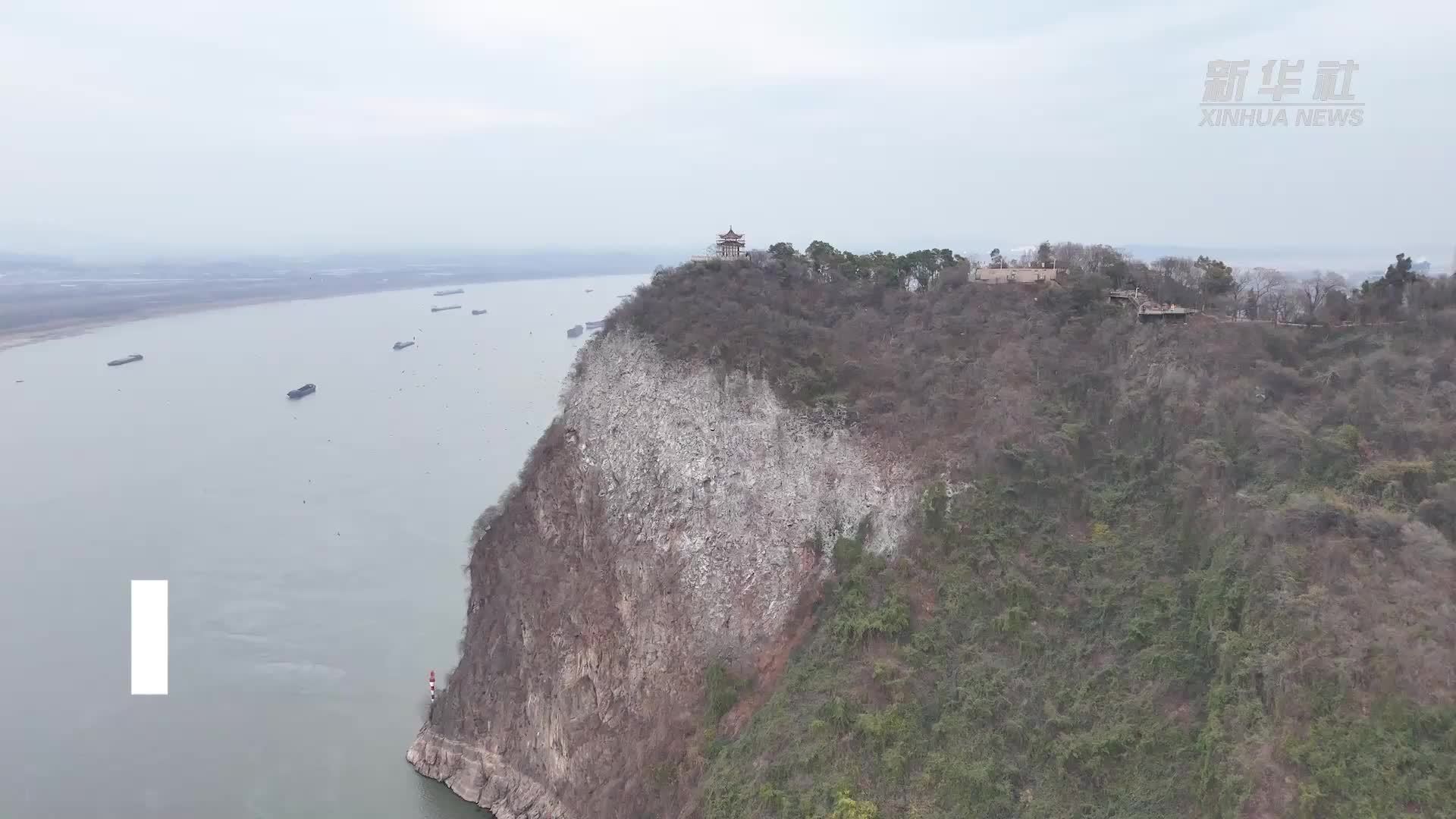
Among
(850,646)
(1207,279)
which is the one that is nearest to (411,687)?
(850,646)

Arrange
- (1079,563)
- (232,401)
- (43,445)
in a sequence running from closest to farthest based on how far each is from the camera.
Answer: (1079,563)
(43,445)
(232,401)

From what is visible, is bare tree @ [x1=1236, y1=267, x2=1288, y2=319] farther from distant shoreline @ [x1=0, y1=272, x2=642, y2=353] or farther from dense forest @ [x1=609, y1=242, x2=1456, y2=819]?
distant shoreline @ [x1=0, y1=272, x2=642, y2=353]

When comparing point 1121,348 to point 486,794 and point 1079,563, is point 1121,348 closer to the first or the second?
point 1079,563

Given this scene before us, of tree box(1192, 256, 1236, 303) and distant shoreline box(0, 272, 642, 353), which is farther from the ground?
tree box(1192, 256, 1236, 303)

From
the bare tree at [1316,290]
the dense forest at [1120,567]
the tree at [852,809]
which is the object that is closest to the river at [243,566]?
the tree at [852,809]

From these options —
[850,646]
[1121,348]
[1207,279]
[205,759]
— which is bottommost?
[205,759]

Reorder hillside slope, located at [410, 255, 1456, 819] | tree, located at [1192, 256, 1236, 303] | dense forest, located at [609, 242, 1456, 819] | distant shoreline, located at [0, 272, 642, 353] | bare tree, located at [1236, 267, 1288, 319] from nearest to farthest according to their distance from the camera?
dense forest, located at [609, 242, 1456, 819] < hillside slope, located at [410, 255, 1456, 819] < bare tree, located at [1236, 267, 1288, 319] < tree, located at [1192, 256, 1236, 303] < distant shoreline, located at [0, 272, 642, 353]

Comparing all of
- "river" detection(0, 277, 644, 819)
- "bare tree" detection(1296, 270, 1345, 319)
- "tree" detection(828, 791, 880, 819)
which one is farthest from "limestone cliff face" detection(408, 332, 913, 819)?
"bare tree" detection(1296, 270, 1345, 319)
